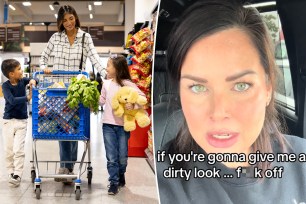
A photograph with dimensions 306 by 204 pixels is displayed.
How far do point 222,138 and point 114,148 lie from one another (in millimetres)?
2774

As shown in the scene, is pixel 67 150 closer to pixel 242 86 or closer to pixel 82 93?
pixel 82 93

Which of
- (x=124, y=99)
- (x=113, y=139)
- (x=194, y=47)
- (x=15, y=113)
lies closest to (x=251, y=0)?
(x=194, y=47)

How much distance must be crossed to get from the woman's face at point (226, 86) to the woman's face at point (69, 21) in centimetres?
290

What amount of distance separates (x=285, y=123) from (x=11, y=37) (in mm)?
15514

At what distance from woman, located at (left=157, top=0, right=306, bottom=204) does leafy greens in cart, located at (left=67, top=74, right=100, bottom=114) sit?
7.47 feet

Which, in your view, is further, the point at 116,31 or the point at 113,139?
the point at 116,31

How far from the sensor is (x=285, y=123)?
129 centimetres

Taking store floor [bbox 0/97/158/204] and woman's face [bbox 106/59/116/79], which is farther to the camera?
woman's face [bbox 106/59/116/79]

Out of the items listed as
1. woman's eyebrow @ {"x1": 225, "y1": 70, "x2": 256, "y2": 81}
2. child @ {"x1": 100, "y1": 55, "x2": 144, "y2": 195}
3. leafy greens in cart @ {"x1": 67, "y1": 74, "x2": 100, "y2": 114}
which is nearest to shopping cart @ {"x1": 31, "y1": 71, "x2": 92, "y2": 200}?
leafy greens in cart @ {"x1": 67, "y1": 74, "x2": 100, "y2": 114}

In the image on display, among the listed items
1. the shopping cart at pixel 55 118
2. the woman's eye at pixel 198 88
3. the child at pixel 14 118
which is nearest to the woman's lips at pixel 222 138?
the woman's eye at pixel 198 88

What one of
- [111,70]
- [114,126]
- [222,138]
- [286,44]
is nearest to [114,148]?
[114,126]

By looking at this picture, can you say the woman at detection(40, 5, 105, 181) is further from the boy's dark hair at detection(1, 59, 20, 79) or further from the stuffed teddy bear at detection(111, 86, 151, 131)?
the stuffed teddy bear at detection(111, 86, 151, 131)

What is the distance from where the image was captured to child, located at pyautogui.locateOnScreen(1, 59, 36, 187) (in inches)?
161

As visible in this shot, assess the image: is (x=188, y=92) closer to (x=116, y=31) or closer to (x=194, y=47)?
(x=194, y=47)
